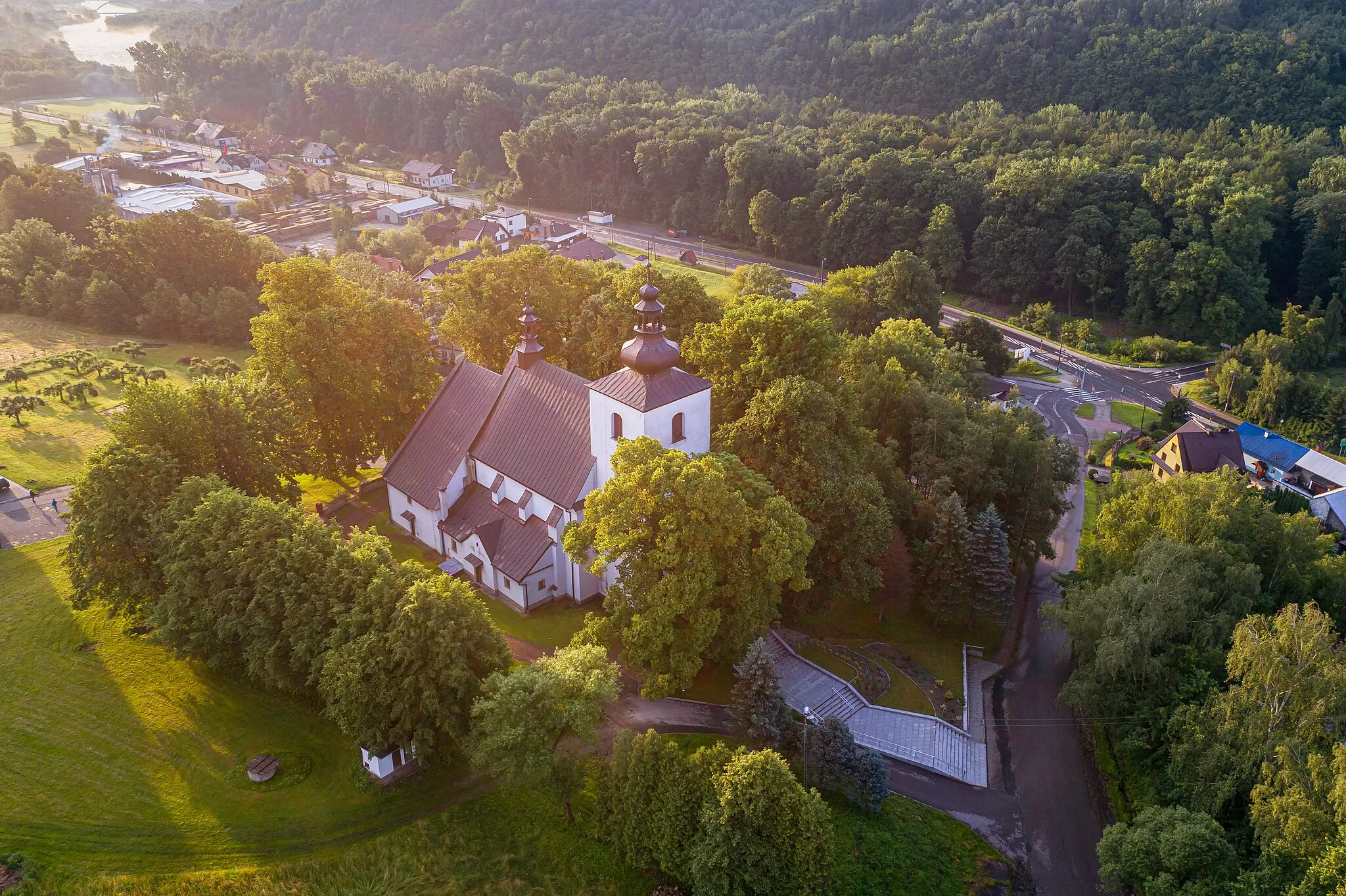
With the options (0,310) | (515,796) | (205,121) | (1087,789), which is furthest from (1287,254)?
(205,121)

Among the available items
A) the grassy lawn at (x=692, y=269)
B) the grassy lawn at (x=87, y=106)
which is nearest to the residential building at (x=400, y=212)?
the grassy lawn at (x=692, y=269)

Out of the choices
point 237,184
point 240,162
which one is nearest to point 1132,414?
point 237,184

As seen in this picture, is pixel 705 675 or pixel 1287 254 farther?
pixel 1287 254

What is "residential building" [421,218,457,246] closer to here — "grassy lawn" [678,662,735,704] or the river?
"grassy lawn" [678,662,735,704]

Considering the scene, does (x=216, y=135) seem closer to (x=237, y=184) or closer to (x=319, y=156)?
(x=319, y=156)

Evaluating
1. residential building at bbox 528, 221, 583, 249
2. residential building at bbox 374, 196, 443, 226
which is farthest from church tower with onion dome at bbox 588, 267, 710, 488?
residential building at bbox 374, 196, 443, 226

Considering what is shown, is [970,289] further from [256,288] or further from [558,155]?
[256,288]
